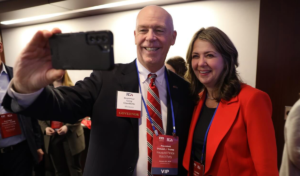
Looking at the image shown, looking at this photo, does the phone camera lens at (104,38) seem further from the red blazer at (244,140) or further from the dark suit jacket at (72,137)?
the dark suit jacket at (72,137)

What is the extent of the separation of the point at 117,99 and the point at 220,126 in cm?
68

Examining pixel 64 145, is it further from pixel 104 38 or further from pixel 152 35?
pixel 104 38

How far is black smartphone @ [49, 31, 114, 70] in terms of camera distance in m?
0.64

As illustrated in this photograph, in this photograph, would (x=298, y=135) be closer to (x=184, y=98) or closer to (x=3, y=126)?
(x=184, y=98)

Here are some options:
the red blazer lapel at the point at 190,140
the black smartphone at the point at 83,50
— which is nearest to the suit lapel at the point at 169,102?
the red blazer lapel at the point at 190,140

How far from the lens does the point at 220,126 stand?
1.20m

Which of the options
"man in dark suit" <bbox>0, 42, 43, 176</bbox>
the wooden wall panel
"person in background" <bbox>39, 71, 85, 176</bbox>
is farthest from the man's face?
"person in background" <bbox>39, 71, 85, 176</bbox>

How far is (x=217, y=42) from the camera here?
131 cm

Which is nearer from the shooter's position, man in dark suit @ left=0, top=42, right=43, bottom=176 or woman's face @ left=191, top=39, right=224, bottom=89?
woman's face @ left=191, top=39, right=224, bottom=89

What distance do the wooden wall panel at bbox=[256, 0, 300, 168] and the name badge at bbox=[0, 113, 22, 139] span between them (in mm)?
2637

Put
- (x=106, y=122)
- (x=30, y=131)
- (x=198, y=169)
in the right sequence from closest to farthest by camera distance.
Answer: (x=106, y=122)
(x=198, y=169)
(x=30, y=131)

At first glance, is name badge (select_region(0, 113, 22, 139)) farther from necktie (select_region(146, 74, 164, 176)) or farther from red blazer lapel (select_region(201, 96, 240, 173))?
red blazer lapel (select_region(201, 96, 240, 173))

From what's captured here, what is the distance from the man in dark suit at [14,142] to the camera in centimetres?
189

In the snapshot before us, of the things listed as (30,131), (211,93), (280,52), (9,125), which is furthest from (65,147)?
(280,52)
